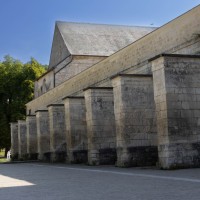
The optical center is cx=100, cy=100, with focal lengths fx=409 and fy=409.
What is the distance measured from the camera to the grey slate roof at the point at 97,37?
3662 cm

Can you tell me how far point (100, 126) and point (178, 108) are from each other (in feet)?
20.9

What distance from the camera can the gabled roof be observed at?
36.7m

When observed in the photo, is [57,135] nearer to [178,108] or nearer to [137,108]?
[137,108]

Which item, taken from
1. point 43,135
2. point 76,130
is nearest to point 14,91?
point 43,135

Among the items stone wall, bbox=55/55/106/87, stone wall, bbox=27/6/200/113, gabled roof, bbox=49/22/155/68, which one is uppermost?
gabled roof, bbox=49/22/155/68

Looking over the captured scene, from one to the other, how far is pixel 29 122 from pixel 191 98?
20.8 meters

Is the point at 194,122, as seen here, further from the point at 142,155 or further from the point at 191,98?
the point at 142,155

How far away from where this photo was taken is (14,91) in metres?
47.6

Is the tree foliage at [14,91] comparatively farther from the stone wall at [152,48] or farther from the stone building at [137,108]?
the stone wall at [152,48]

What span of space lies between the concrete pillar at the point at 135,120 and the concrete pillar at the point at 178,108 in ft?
8.13

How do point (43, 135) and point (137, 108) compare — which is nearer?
point (137, 108)

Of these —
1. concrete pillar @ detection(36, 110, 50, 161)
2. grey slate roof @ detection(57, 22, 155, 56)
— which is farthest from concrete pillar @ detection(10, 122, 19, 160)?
concrete pillar @ detection(36, 110, 50, 161)

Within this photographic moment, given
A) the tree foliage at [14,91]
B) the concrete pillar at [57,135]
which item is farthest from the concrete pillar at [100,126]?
the tree foliage at [14,91]

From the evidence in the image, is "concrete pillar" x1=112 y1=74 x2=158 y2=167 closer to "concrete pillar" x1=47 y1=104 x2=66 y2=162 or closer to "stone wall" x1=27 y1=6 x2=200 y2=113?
"stone wall" x1=27 y1=6 x2=200 y2=113
